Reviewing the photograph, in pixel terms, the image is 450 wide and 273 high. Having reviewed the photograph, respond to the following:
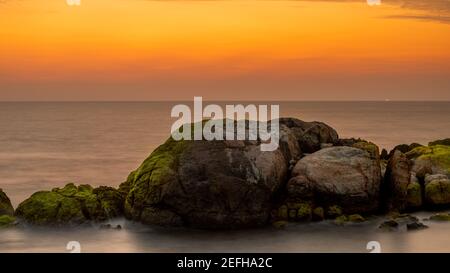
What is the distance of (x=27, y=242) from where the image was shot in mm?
21984

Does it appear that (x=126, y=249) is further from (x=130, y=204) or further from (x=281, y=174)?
(x=281, y=174)

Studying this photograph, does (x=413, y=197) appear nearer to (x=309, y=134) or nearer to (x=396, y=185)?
(x=396, y=185)

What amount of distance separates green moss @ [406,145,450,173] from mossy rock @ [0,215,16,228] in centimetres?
1558

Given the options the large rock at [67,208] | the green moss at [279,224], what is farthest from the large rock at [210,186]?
the large rock at [67,208]

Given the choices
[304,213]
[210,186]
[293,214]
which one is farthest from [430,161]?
[210,186]

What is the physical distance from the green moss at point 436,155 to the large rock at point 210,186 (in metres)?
7.04

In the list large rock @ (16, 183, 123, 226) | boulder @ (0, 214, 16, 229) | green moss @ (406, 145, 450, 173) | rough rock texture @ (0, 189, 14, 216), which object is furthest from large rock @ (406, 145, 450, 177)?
rough rock texture @ (0, 189, 14, 216)

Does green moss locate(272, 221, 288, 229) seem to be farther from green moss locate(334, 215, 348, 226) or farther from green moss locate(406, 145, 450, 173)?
green moss locate(406, 145, 450, 173)

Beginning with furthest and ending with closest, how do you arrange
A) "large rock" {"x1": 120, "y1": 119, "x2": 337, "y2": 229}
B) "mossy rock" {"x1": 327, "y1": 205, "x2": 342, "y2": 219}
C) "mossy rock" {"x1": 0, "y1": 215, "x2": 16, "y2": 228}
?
"mossy rock" {"x1": 327, "y1": 205, "x2": 342, "y2": 219} < "mossy rock" {"x1": 0, "y1": 215, "x2": 16, "y2": 228} < "large rock" {"x1": 120, "y1": 119, "x2": 337, "y2": 229}

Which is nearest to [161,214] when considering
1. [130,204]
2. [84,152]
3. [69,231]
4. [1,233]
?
[130,204]

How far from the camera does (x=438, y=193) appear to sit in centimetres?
2519

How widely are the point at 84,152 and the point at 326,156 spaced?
40779 millimetres

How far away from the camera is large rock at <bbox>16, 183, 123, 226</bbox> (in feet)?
76.6

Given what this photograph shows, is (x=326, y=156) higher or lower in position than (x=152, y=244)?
higher
